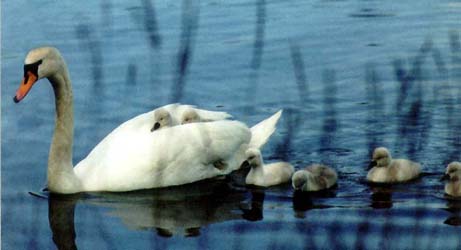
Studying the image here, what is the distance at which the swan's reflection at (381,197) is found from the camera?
8.38 meters

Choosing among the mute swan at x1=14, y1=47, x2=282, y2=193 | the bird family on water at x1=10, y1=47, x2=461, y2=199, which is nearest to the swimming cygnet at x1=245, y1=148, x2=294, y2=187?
the bird family on water at x1=10, y1=47, x2=461, y2=199

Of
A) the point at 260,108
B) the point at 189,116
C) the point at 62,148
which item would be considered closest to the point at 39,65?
the point at 62,148

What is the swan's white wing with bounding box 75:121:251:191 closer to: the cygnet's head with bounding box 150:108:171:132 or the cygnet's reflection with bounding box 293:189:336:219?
the cygnet's head with bounding box 150:108:171:132

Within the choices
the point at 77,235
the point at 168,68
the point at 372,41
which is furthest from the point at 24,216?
the point at 372,41

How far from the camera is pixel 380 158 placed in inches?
345

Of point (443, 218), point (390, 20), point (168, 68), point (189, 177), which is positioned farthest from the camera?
point (390, 20)

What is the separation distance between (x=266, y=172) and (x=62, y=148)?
57.7 inches

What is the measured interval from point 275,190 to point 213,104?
1.85 meters

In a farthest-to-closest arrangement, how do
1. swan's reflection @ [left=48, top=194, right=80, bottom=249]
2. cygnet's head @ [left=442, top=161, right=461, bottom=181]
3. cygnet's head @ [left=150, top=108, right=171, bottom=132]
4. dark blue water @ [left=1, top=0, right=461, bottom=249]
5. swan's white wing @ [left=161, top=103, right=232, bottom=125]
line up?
1. swan's white wing @ [left=161, top=103, right=232, bottom=125]
2. cygnet's head @ [left=150, top=108, right=171, bottom=132]
3. cygnet's head @ [left=442, top=161, right=461, bottom=181]
4. swan's reflection @ [left=48, top=194, right=80, bottom=249]
5. dark blue water @ [left=1, top=0, right=461, bottom=249]

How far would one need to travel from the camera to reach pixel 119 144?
29.8 ft

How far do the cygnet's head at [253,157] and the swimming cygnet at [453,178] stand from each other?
1374mm

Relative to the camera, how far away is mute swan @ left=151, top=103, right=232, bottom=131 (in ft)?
29.9

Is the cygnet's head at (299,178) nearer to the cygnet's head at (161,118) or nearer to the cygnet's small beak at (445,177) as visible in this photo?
the cygnet's small beak at (445,177)

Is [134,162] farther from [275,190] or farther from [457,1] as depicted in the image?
[457,1]
